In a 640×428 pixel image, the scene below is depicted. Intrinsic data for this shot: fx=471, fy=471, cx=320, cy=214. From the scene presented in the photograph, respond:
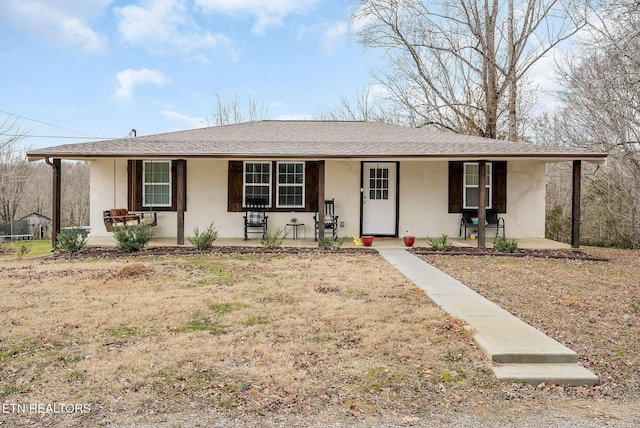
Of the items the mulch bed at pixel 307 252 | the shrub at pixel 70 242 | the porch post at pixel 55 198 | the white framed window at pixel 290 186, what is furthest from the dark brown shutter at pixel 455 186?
the porch post at pixel 55 198

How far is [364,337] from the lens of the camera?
4562 mm

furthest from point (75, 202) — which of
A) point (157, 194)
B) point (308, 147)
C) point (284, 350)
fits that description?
point (284, 350)

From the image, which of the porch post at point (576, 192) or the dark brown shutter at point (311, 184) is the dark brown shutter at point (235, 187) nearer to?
the dark brown shutter at point (311, 184)

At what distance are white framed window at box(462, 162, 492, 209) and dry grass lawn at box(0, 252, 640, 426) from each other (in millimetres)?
4957

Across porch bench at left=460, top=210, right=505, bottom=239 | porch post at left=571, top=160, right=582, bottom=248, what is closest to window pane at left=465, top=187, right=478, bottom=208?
porch bench at left=460, top=210, right=505, bottom=239

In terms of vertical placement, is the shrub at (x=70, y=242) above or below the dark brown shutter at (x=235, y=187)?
below

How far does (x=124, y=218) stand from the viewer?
11203 mm

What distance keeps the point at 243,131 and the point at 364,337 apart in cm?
1098

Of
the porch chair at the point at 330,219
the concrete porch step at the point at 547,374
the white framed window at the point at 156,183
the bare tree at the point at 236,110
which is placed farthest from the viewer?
the bare tree at the point at 236,110

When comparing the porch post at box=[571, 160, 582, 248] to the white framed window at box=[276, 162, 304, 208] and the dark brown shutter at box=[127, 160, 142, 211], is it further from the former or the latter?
the dark brown shutter at box=[127, 160, 142, 211]

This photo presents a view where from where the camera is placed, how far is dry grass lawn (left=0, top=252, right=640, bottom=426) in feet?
10.4

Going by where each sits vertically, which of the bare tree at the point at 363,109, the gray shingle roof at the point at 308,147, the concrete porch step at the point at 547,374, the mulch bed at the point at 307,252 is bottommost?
the concrete porch step at the point at 547,374

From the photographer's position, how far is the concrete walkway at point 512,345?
3.69 m

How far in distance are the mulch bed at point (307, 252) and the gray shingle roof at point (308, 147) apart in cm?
212
